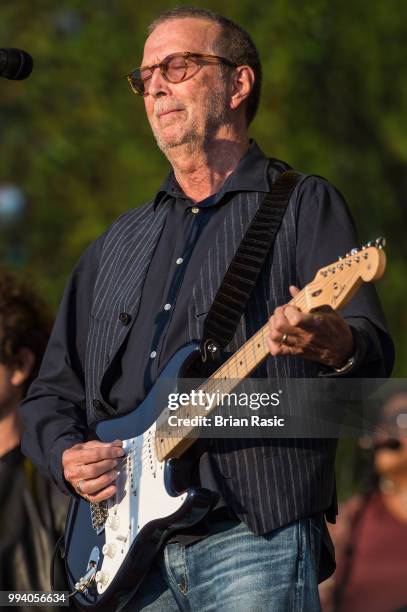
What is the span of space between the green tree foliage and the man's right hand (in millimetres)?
5541

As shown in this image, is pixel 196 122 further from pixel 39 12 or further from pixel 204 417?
pixel 39 12

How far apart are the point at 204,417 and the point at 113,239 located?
946 mm

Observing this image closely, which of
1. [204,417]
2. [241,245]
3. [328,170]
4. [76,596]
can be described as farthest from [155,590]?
[328,170]

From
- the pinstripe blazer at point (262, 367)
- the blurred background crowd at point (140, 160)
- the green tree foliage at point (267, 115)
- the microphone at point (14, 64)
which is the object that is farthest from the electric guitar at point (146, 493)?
the green tree foliage at point (267, 115)

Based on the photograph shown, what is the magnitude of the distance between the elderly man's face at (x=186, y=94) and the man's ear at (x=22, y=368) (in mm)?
1630

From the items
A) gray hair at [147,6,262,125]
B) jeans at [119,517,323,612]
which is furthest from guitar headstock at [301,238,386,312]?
gray hair at [147,6,262,125]

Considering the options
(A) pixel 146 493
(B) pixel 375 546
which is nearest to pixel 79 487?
(A) pixel 146 493

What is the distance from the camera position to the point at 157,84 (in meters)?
3.80

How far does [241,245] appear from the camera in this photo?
3.44 meters

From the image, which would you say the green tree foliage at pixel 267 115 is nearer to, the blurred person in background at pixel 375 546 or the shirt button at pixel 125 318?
the blurred person in background at pixel 375 546

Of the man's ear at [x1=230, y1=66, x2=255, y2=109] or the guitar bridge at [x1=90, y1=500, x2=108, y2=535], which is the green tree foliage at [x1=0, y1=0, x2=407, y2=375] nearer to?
the man's ear at [x1=230, y1=66, x2=255, y2=109]

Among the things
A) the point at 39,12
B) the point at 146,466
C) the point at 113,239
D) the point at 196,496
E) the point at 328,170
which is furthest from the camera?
the point at 39,12

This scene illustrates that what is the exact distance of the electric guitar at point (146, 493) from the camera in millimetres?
2994

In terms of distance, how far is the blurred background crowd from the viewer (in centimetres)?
517
